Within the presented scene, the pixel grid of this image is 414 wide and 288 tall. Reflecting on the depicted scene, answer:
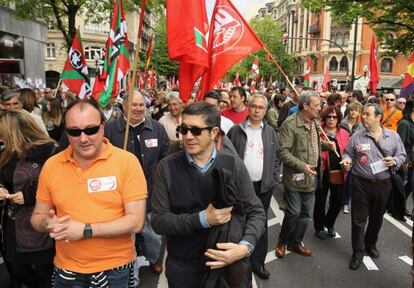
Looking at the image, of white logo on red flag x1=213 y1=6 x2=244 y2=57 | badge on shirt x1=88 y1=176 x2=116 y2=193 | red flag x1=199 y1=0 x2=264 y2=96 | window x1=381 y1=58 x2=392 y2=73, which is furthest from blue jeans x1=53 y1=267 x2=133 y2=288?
window x1=381 y1=58 x2=392 y2=73

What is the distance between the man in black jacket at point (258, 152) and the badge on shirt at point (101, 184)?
2.28 metres

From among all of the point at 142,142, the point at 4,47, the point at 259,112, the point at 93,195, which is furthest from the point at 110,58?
the point at 4,47

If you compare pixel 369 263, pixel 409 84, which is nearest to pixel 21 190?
pixel 369 263

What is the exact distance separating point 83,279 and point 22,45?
23.8 metres

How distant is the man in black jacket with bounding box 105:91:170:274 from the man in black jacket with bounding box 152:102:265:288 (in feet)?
5.95

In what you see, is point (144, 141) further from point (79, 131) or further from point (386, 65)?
point (386, 65)

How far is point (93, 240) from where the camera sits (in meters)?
2.40

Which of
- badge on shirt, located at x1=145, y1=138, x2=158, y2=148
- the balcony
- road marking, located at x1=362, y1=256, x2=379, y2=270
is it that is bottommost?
road marking, located at x1=362, y1=256, x2=379, y2=270

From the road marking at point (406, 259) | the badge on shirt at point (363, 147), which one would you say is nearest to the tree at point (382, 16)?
the badge on shirt at point (363, 147)

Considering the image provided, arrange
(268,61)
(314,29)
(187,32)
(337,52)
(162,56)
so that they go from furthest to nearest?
1. (314,29)
2. (337,52)
3. (268,61)
4. (162,56)
5. (187,32)

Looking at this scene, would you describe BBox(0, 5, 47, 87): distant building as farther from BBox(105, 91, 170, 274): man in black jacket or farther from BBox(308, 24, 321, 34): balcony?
BBox(308, 24, 321, 34): balcony

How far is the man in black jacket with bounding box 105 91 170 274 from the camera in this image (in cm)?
427

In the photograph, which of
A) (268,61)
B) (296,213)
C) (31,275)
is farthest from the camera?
(268,61)

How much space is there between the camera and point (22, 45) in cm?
2295
